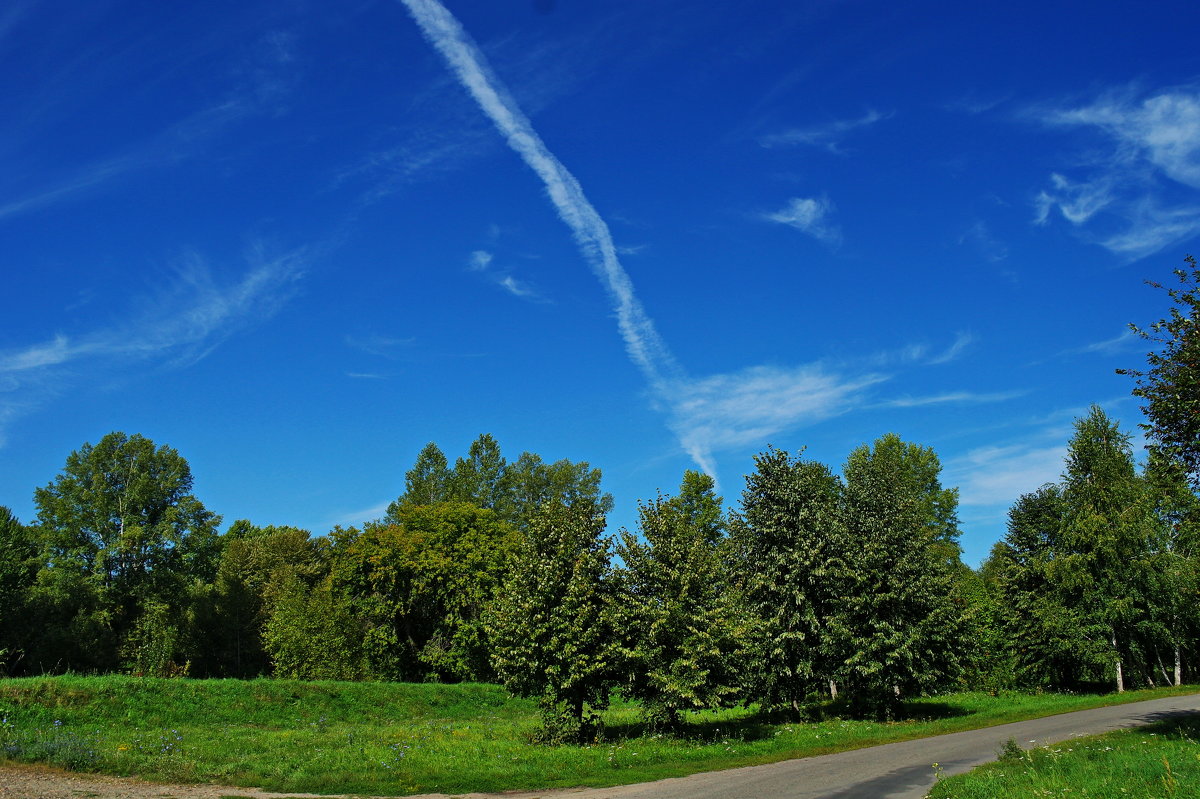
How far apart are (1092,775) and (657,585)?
50.0 feet

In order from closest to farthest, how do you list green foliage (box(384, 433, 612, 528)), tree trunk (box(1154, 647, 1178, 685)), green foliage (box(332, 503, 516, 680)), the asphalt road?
the asphalt road, tree trunk (box(1154, 647, 1178, 685)), green foliage (box(332, 503, 516, 680)), green foliage (box(384, 433, 612, 528))

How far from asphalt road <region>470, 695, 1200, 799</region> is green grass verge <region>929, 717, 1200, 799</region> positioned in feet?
5.28

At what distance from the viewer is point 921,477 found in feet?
226

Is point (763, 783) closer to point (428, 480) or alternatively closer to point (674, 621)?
point (674, 621)

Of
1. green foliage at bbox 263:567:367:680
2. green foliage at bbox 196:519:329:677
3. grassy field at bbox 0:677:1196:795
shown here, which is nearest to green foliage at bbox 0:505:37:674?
green foliage at bbox 196:519:329:677

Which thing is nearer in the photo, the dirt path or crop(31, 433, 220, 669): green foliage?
the dirt path

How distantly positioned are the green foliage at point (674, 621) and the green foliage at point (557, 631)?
35.9 inches

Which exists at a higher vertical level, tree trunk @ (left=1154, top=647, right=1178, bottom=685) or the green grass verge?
the green grass verge

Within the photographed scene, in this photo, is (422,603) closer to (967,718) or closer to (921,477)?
(967,718)

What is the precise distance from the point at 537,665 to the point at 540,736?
2949mm

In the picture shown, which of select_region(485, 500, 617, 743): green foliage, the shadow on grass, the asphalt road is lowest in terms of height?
the shadow on grass

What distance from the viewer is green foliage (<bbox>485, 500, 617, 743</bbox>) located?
25188mm

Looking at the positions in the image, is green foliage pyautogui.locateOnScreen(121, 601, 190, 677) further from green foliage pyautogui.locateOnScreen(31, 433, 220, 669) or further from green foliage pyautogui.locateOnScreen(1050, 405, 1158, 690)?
green foliage pyautogui.locateOnScreen(1050, 405, 1158, 690)

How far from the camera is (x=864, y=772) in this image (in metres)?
18.8
